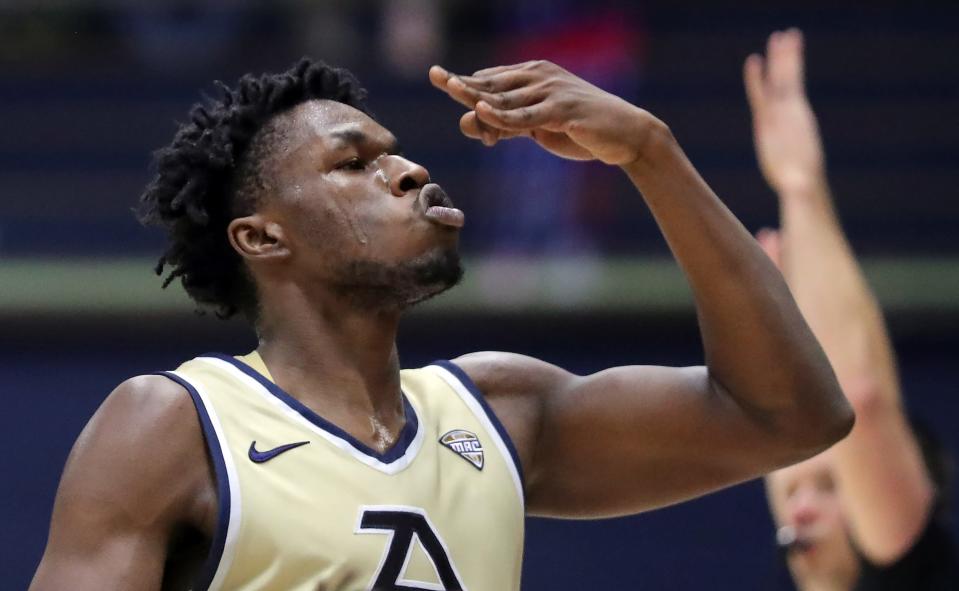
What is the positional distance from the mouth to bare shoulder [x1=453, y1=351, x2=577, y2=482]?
1.34ft

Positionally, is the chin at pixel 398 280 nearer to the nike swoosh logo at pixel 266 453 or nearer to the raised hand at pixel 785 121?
the nike swoosh logo at pixel 266 453

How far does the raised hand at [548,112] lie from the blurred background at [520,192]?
4721 millimetres

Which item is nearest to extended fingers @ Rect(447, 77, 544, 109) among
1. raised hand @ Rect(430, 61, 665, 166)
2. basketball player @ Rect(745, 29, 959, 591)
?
raised hand @ Rect(430, 61, 665, 166)

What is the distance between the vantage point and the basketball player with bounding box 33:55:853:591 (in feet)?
9.39

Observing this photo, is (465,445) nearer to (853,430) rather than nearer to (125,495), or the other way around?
(125,495)

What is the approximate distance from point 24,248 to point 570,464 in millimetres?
6835

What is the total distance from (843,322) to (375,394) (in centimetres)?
190

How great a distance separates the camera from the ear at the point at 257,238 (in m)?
3.23

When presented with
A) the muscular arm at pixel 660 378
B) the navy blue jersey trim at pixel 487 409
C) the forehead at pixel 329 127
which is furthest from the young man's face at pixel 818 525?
the forehead at pixel 329 127

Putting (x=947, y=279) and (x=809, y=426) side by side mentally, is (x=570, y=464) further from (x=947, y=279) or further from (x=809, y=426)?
(x=947, y=279)

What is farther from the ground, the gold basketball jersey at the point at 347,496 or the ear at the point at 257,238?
the ear at the point at 257,238

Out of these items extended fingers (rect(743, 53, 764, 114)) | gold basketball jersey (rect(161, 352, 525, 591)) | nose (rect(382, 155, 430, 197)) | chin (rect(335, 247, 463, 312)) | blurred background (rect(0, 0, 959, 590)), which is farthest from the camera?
blurred background (rect(0, 0, 959, 590))

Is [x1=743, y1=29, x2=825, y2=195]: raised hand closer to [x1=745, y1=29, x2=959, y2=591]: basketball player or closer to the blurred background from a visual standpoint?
[x1=745, y1=29, x2=959, y2=591]: basketball player

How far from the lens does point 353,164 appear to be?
128 inches
